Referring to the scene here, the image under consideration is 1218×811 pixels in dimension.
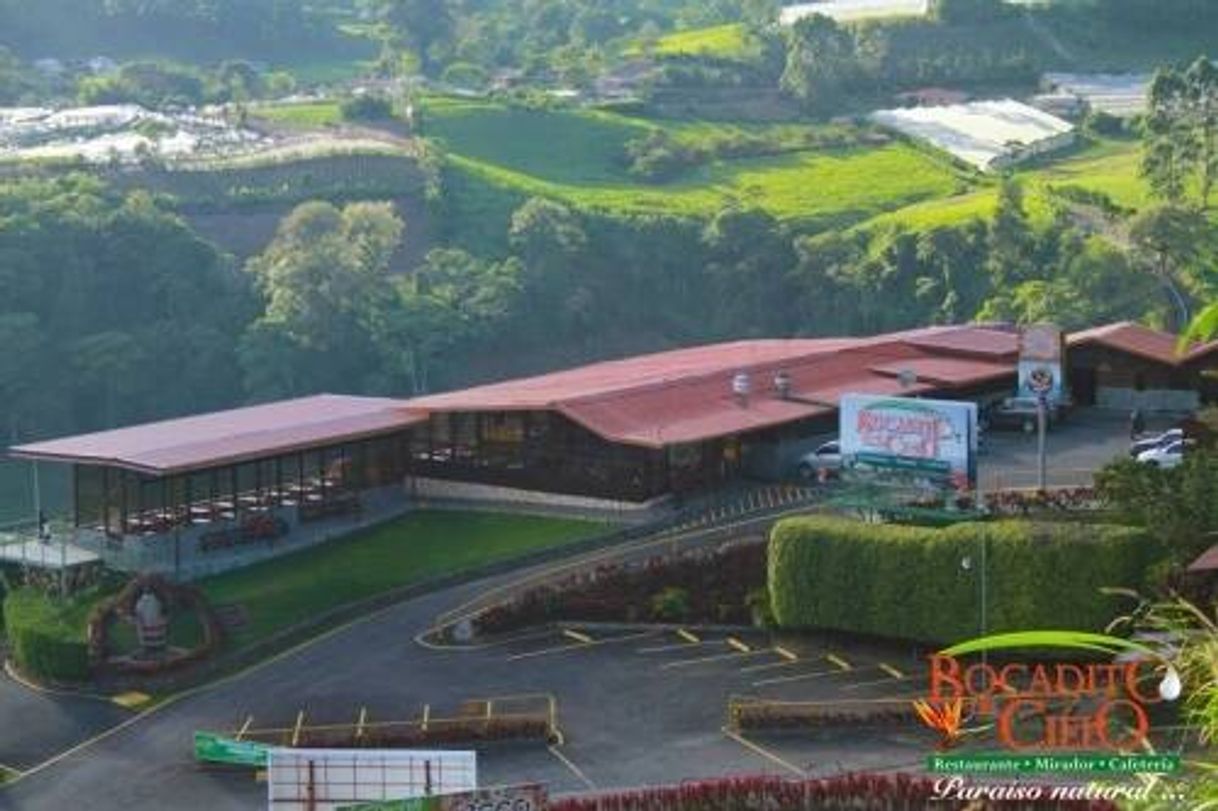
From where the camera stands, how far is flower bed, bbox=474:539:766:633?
51.5 m

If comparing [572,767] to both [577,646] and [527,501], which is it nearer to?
[577,646]

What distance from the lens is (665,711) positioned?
45125mm

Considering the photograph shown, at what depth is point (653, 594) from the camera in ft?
171

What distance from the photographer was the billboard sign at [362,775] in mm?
35594

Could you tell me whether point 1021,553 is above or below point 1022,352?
below

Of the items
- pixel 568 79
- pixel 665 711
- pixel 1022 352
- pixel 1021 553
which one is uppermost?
pixel 568 79

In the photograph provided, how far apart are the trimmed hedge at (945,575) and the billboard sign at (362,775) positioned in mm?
15212

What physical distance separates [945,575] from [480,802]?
1825 cm

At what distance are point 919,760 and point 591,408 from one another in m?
22.2

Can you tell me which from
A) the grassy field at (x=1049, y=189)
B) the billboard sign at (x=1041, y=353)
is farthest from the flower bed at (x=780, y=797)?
the grassy field at (x=1049, y=189)

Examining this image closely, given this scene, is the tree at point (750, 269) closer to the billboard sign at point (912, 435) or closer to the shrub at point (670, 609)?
the billboard sign at point (912, 435)

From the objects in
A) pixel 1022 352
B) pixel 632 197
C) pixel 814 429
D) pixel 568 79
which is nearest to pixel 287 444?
pixel 814 429

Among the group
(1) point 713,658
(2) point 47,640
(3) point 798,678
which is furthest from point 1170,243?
(2) point 47,640

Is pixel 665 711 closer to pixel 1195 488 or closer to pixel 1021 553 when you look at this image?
pixel 1021 553
